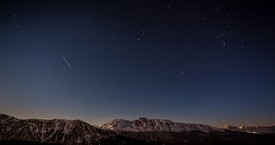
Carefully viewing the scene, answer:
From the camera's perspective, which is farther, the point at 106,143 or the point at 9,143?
the point at 106,143

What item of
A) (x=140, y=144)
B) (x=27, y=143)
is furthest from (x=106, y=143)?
(x=27, y=143)

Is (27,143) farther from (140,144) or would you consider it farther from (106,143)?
(140,144)

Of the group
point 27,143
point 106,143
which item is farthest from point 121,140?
point 27,143

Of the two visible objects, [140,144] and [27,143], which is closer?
[27,143]

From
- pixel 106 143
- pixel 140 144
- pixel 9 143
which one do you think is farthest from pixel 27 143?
pixel 140 144

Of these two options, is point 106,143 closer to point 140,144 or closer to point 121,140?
point 121,140

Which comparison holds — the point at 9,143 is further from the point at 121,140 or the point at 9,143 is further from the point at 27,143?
the point at 121,140
